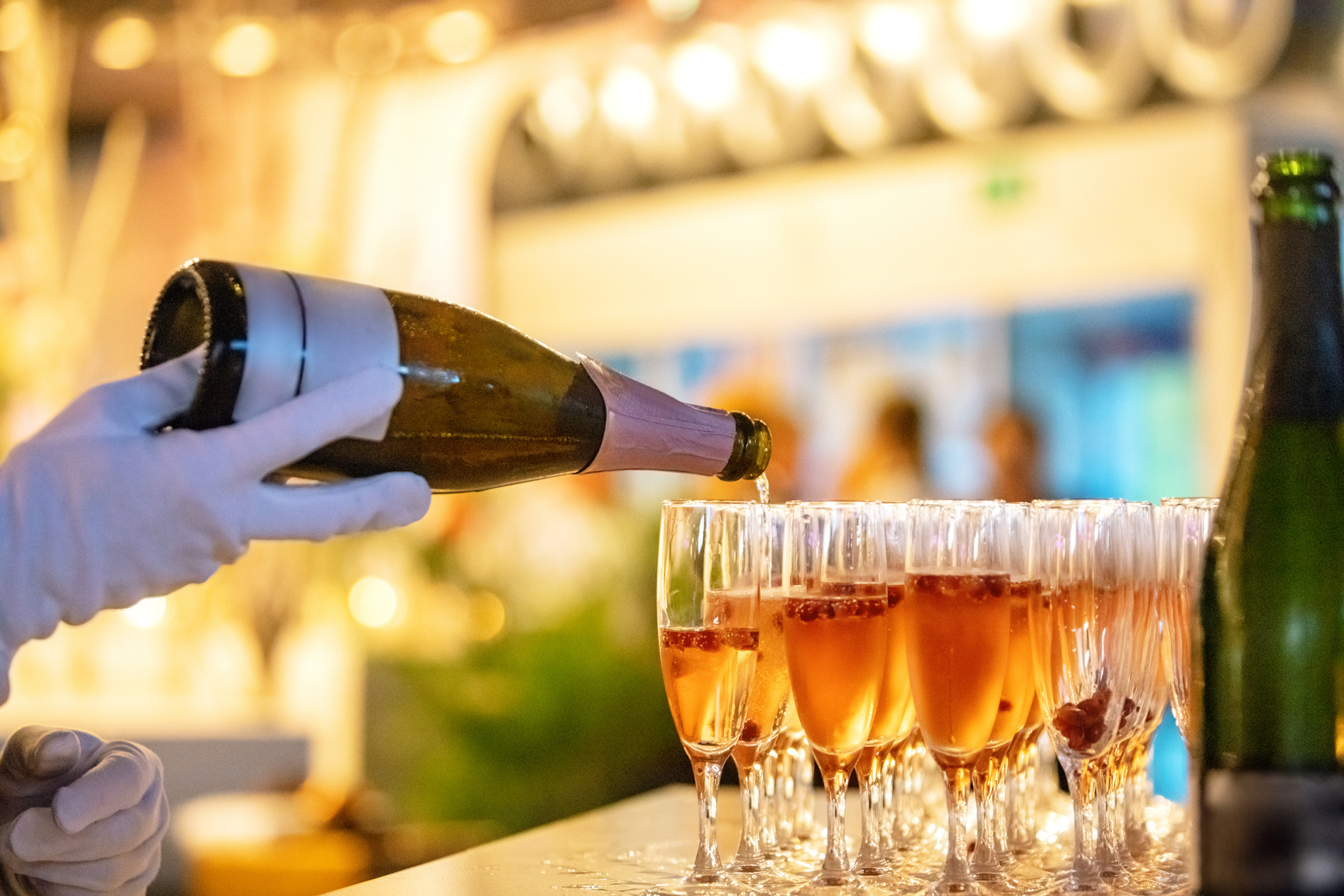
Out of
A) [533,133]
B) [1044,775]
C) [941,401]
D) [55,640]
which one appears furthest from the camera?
[533,133]

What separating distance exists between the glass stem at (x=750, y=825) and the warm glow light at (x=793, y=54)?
12.3 feet

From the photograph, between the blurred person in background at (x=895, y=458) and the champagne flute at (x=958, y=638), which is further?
the blurred person in background at (x=895, y=458)

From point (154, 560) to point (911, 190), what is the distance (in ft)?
14.4

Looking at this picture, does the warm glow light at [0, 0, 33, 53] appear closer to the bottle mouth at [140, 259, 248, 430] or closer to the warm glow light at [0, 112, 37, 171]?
the warm glow light at [0, 112, 37, 171]

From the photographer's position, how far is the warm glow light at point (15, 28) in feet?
12.6

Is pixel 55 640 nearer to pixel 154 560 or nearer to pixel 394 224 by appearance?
pixel 394 224

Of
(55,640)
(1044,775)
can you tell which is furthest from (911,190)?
(1044,775)

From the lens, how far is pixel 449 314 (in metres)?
0.95

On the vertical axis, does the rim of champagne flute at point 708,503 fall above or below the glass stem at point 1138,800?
above

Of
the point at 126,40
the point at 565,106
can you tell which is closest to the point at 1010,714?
the point at 126,40

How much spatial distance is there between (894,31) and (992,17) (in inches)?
16.3

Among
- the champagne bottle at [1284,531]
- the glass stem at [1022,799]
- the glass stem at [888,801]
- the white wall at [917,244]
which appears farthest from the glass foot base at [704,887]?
the white wall at [917,244]

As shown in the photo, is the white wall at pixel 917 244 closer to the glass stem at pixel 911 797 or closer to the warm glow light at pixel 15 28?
the warm glow light at pixel 15 28

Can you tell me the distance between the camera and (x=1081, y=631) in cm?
90
